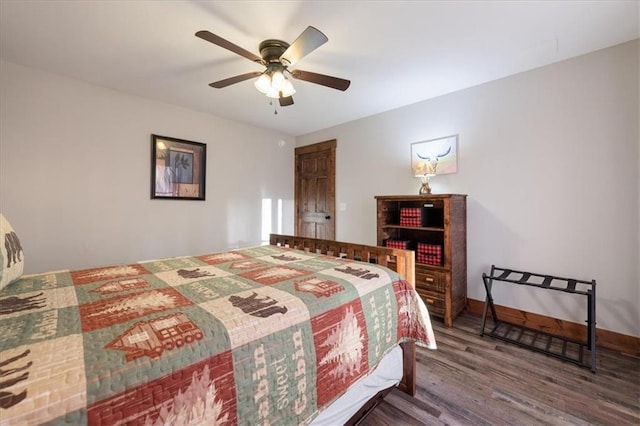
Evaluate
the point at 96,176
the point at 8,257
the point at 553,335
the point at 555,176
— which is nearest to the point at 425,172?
the point at 555,176

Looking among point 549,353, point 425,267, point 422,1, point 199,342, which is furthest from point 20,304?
point 549,353

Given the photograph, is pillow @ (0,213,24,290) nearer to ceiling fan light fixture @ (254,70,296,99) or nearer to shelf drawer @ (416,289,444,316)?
ceiling fan light fixture @ (254,70,296,99)

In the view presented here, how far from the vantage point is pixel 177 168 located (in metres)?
3.35

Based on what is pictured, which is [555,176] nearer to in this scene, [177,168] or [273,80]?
[273,80]

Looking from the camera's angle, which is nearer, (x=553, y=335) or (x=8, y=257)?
(x=8, y=257)

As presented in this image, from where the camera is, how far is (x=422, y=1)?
165 centimetres

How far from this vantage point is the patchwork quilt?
61cm

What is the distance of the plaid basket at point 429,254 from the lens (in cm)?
267

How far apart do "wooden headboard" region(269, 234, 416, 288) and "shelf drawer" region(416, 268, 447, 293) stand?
778mm

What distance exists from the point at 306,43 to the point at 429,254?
2261mm

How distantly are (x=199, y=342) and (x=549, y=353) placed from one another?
102 inches

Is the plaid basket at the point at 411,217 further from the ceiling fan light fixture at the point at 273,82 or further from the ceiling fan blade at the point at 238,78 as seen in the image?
the ceiling fan blade at the point at 238,78

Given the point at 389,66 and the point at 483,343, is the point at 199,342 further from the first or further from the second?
the point at 389,66

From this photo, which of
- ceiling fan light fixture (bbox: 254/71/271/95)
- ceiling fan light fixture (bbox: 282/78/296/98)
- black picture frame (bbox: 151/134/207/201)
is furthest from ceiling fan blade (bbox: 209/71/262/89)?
black picture frame (bbox: 151/134/207/201)
